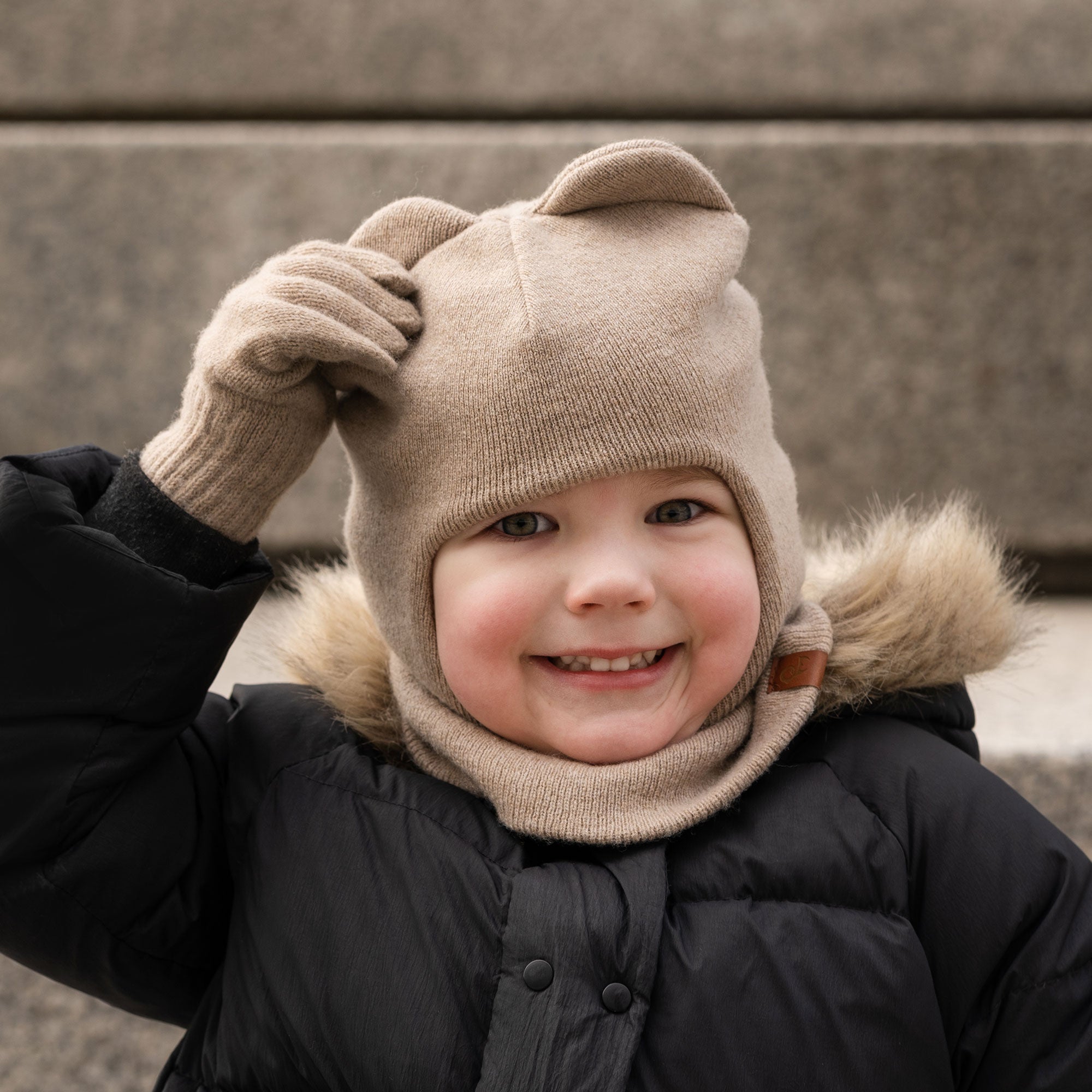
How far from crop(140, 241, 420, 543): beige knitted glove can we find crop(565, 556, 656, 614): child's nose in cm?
27

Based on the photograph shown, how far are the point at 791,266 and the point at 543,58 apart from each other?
0.58 metres

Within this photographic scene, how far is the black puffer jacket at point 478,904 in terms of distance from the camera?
3.25 feet

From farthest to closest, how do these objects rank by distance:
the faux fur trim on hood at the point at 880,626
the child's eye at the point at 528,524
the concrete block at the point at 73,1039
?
the concrete block at the point at 73,1039 → the faux fur trim on hood at the point at 880,626 → the child's eye at the point at 528,524

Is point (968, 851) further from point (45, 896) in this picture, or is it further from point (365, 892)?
point (45, 896)

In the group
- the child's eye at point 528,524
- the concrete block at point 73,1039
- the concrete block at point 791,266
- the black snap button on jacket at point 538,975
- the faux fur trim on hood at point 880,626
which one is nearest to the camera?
the black snap button on jacket at point 538,975

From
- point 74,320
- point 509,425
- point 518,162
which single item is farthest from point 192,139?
point 509,425

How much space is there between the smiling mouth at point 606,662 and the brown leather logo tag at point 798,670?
0.14 m

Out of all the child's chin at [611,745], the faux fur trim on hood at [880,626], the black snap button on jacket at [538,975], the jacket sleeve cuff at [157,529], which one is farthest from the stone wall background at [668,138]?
the black snap button on jacket at [538,975]

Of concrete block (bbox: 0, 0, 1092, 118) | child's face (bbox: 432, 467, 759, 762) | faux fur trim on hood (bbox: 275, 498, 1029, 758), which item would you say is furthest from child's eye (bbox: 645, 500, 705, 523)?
→ concrete block (bbox: 0, 0, 1092, 118)

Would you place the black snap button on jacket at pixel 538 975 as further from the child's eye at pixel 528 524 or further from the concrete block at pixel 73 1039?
the concrete block at pixel 73 1039

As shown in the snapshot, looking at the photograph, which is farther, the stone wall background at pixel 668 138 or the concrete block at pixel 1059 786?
the stone wall background at pixel 668 138

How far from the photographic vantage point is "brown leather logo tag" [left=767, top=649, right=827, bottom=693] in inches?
45.1

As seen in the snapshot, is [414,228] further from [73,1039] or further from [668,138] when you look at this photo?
[73,1039]

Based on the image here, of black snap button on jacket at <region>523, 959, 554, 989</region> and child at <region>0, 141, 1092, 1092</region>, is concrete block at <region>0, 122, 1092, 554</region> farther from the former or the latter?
black snap button on jacket at <region>523, 959, 554, 989</region>
